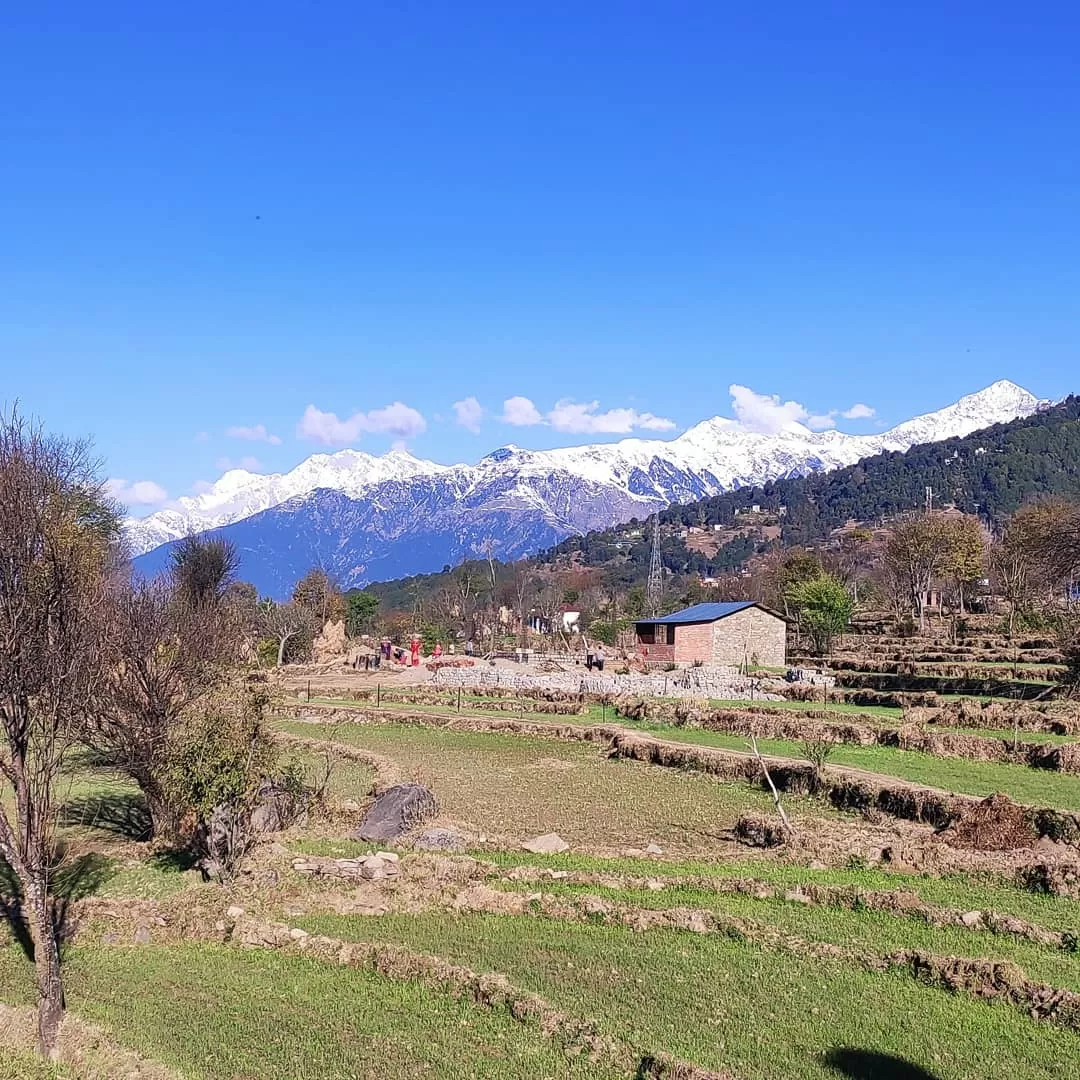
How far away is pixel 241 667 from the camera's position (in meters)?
29.9

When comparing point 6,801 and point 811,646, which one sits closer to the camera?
point 6,801

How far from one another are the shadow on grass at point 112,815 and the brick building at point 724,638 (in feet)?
140

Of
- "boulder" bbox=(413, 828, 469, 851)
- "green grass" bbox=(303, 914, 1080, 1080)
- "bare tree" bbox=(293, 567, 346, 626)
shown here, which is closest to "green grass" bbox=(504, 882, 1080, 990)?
"green grass" bbox=(303, 914, 1080, 1080)

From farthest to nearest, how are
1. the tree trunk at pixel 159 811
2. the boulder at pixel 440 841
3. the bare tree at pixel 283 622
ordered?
the bare tree at pixel 283 622
the tree trunk at pixel 159 811
the boulder at pixel 440 841

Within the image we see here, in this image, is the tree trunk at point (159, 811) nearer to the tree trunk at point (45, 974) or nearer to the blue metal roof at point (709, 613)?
the tree trunk at point (45, 974)

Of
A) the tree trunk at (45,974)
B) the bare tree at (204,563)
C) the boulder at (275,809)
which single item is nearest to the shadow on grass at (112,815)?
the boulder at (275,809)

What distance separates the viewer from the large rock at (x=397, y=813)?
22094 mm

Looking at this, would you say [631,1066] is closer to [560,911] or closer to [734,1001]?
[734,1001]

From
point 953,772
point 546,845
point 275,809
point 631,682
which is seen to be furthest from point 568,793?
point 631,682

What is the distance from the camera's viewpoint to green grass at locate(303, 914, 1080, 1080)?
1098 cm

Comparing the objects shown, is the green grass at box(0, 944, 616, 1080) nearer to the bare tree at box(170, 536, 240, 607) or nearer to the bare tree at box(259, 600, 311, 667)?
the bare tree at box(170, 536, 240, 607)

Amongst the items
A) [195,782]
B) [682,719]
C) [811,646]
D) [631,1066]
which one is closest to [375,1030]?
[631,1066]

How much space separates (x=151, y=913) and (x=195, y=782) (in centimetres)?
282

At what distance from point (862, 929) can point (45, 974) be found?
11573 millimetres
